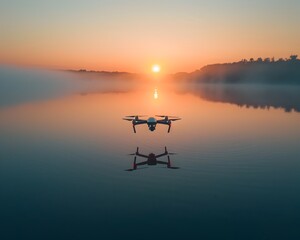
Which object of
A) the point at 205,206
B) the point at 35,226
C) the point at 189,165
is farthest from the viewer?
the point at 189,165

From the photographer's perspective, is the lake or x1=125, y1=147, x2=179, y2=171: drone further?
x1=125, y1=147, x2=179, y2=171: drone

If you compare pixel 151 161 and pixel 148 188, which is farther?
pixel 151 161

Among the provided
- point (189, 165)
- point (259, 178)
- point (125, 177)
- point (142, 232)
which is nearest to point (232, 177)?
point (259, 178)

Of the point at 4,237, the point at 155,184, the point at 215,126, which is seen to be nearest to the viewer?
the point at 4,237

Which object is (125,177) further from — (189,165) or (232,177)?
(232,177)

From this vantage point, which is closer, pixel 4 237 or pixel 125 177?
pixel 4 237

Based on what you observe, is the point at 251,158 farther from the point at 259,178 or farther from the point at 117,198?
the point at 117,198

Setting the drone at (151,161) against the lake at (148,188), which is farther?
the drone at (151,161)

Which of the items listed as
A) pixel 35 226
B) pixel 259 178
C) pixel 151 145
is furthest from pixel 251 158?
pixel 35 226

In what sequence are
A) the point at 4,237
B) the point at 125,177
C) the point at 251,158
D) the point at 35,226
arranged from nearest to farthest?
the point at 4,237, the point at 35,226, the point at 125,177, the point at 251,158
